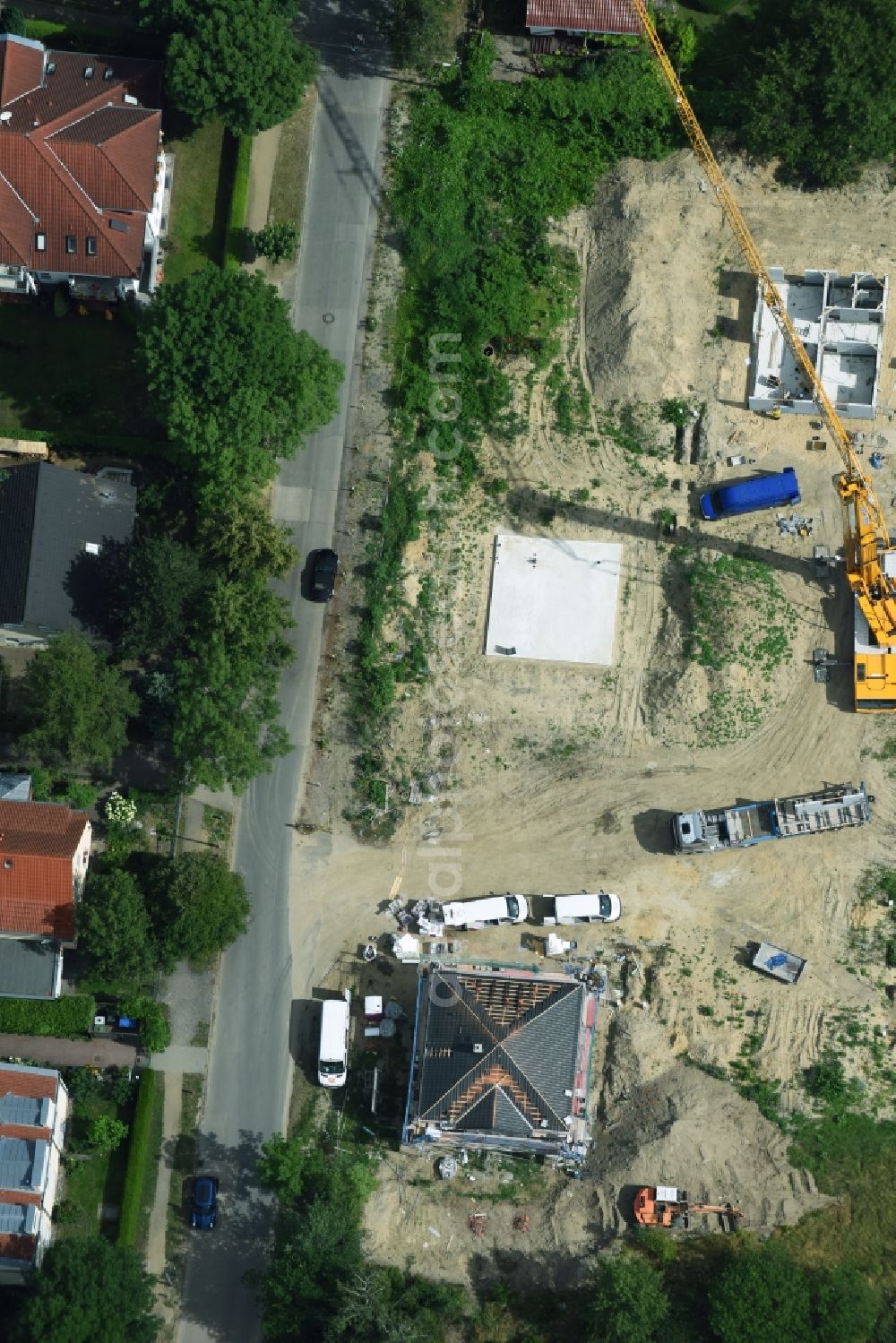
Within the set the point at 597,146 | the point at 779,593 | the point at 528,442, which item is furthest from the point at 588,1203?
the point at 597,146

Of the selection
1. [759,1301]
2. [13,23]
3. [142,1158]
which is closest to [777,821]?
[759,1301]

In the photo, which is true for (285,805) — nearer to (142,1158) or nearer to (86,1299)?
(142,1158)

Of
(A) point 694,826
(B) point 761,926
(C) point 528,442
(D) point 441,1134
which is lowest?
(D) point 441,1134

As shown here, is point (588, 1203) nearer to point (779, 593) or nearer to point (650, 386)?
point (779, 593)

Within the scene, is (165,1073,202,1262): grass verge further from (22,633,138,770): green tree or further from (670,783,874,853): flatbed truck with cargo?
(670,783,874,853): flatbed truck with cargo

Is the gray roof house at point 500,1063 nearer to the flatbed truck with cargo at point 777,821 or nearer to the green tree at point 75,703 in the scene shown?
the flatbed truck with cargo at point 777,821
